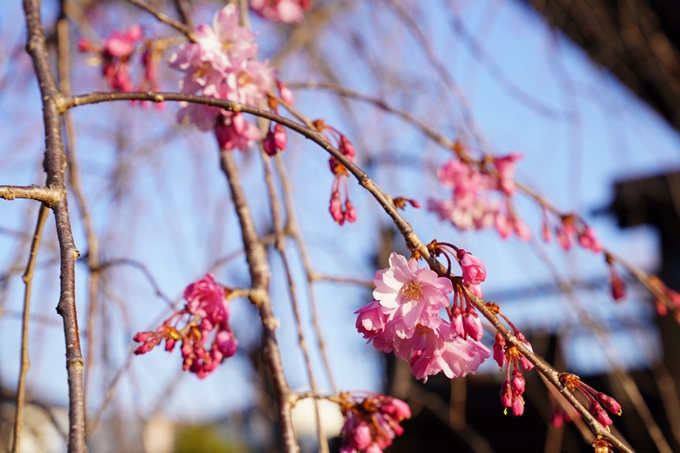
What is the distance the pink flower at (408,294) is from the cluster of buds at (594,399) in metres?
0.17

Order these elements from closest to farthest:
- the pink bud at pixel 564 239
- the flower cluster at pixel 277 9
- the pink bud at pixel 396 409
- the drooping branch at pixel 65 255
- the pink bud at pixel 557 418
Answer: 1. the drooping branch at pixel 65 255
2. the pink bud at pixel 396 409
3. the pink bud at pixel 557 418
4. the pink bud at pixel 564 239
5. the flower cluster at pixel 277 9

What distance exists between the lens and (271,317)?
4.08ft

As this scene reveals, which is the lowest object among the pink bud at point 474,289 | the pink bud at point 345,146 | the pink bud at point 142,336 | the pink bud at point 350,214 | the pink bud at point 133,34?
the pink bud at point 474,289

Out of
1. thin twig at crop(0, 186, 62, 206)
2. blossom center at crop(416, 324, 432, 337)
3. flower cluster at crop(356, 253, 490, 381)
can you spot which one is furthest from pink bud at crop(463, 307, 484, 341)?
thin twig at crop(0, 186, 62, 206)

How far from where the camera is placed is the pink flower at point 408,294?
83 cm

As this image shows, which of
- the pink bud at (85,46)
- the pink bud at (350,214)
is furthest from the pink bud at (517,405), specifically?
the pink bud at (85,46)

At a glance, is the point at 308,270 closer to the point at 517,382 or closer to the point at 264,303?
the point at 264,303

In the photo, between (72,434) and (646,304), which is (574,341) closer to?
(646,304)

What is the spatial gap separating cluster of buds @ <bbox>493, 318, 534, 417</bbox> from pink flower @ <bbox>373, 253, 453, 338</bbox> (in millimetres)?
82

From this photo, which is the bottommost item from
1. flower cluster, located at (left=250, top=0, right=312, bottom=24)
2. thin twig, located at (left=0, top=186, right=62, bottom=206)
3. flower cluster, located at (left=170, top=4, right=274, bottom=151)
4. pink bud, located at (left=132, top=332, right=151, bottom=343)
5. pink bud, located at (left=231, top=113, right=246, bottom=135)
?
pink bud, located at (left=132, top=332, right=151, bottom=343)

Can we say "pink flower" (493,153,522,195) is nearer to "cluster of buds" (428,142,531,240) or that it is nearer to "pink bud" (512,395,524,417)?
"cluster of buds" (428,142,531,240)

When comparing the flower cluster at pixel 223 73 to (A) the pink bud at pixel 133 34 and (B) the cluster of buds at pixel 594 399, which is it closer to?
(A) the pink bud at pixel 133 34

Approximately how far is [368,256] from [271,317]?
263 cm

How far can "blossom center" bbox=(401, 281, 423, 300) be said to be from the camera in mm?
843
